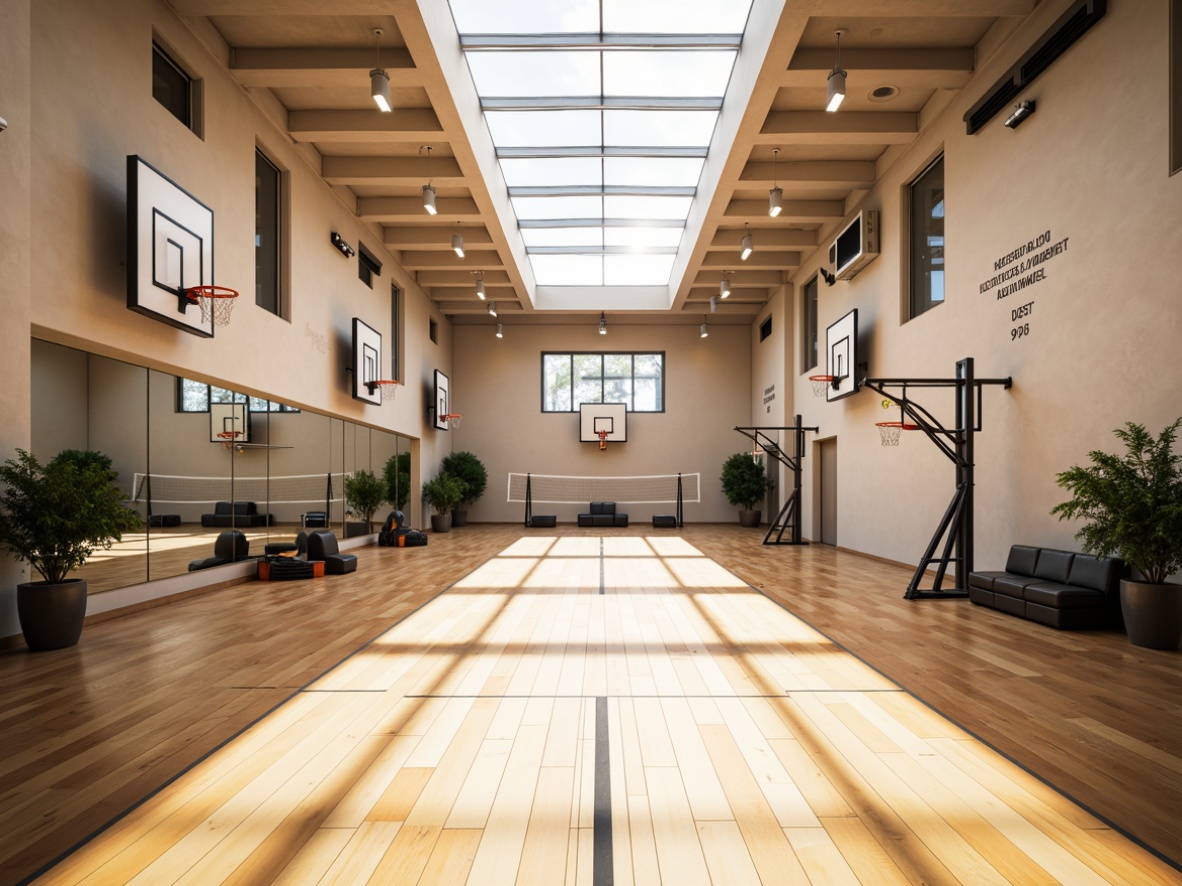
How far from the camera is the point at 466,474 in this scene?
14.8m

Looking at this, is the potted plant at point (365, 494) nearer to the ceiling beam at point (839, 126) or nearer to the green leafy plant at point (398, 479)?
the green leafy plant at point (398, 479)

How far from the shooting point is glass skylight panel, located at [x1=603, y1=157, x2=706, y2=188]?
30.6 ft

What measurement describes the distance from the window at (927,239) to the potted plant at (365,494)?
777cm

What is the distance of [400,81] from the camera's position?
21.3 ft

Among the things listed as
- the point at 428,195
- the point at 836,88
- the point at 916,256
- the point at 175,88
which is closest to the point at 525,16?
the point at 428,195

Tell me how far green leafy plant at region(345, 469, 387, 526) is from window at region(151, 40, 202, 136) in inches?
200

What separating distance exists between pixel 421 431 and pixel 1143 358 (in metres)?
11.2

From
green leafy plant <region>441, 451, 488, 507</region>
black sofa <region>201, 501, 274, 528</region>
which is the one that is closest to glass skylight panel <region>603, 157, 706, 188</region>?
black sofa <region>201, 501, 274, 528</region>

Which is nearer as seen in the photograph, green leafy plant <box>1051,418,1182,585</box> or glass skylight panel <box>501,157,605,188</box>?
green leafy plant <box>1051,418,1182,585</box>

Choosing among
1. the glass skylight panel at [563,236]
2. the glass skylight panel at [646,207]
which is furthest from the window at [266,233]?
the glass skylight panel at [563,236]

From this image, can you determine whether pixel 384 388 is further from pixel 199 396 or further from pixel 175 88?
pixel 175 88

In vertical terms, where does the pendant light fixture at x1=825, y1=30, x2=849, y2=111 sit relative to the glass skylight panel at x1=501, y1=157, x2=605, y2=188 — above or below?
below

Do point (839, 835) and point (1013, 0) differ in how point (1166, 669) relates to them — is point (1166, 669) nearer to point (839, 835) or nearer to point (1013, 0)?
point (839, 835)

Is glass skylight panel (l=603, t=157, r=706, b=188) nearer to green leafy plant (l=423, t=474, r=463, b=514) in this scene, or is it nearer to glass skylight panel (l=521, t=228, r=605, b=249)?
glass skylight panel (l=521, t=228, r=605, b=249)
